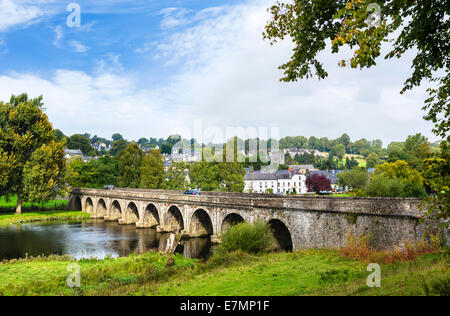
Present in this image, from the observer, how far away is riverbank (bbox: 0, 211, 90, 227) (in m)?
50.7

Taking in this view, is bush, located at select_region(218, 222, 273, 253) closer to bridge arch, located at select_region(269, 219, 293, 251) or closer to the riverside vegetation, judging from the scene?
the riverside vegetation

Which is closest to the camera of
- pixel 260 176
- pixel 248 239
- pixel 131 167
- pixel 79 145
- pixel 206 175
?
pixel 248 239

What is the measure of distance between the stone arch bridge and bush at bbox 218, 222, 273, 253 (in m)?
1.81

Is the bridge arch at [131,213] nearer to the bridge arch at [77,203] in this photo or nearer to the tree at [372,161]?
the bridge arch at [77,203]

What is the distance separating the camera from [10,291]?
16.9 meters

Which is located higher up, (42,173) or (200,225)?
(42,173)

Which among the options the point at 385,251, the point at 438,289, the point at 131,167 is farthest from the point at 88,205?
the point at 438,289

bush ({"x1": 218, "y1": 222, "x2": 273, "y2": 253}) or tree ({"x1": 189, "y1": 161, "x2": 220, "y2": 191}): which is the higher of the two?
tree ({"x1": 189, "y1": 161, "x2": 220, "y2": 191})

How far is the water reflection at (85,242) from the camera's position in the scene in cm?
3088

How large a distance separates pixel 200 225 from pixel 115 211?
25972 mm

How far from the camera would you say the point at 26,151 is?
54.3 metres

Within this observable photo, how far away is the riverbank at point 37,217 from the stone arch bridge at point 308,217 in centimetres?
2223

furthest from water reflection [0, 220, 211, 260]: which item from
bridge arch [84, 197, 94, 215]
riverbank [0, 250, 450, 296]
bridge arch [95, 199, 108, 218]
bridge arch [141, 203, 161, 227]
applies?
bridge arch [84, 197, 94, 215]

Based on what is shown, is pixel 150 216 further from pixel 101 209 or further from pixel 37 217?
pixel 37 217
